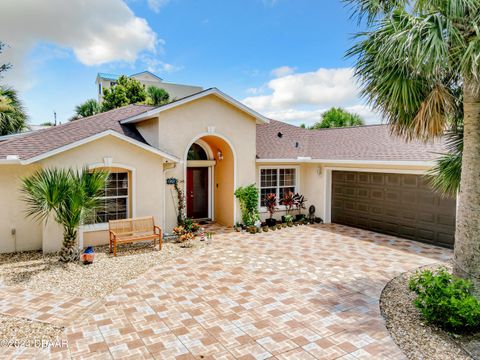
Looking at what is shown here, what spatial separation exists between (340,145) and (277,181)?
402 cm

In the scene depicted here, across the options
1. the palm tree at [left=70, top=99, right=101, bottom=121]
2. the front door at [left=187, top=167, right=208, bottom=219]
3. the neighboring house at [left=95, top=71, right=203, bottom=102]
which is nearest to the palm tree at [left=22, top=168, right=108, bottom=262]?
the front door at [left=187, top=167, right=208, bottom=219]

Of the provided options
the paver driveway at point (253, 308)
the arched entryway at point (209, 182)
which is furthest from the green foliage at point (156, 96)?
the paver driveway at point (253, 308)

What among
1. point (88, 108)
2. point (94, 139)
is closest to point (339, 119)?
point (88, 108)

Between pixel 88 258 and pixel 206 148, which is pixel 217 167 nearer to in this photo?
pixel 206 148

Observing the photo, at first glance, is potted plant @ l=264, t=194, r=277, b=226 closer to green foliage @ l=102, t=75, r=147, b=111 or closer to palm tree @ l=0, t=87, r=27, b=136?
palm tree @ l=0, t=87, r=27, b=136

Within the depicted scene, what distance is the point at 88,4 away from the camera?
1239cm

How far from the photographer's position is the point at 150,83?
156 feet

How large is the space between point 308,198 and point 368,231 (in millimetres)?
3928

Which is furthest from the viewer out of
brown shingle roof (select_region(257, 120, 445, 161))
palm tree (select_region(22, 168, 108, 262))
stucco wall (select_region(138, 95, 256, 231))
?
stucco wall (select_region(138, 95, 256, 231))

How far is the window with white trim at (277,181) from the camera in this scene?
17.6 metres

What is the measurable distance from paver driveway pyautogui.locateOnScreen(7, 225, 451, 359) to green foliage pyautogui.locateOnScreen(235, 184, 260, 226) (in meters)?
3.46

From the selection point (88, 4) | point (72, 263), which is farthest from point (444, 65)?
point (88, 4)

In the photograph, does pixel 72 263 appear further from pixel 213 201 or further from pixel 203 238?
pixel 213 201

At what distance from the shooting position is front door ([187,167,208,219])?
57.9 ft
